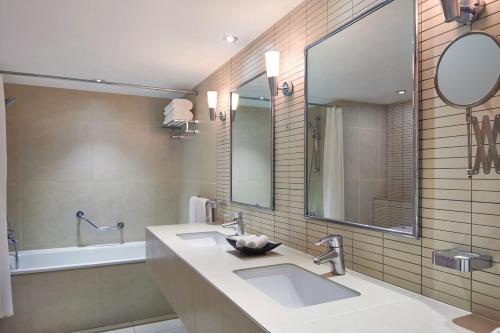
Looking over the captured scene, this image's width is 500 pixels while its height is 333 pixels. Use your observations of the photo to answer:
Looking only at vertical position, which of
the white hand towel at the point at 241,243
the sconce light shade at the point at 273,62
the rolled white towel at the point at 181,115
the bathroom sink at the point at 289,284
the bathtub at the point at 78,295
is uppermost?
the sconce light shade at the point at 273,62

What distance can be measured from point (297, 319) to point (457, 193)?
2.18ft

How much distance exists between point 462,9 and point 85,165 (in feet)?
12.6

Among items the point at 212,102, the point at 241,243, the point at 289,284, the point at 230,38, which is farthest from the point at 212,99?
the point at 289,284

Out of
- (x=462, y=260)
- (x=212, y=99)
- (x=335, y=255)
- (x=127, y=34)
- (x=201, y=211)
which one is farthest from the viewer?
(x=201, y=211)

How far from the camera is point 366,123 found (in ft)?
4.96

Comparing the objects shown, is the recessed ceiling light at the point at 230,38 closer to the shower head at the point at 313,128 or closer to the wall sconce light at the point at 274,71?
the wall sconce light at the point at 274,71

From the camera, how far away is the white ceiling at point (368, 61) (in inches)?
51.3

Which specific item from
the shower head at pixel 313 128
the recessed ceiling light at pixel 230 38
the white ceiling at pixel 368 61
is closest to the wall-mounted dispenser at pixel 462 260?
the white ceiling at pixel 368 61

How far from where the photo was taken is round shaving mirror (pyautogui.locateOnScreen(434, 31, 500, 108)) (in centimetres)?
100

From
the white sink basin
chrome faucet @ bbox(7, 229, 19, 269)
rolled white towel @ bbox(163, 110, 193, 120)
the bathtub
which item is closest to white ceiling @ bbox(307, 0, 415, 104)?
the white sink basin

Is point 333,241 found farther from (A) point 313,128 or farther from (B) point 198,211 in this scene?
(B) point 198,211

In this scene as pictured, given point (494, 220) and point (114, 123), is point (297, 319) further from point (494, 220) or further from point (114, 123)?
point (114, 123)

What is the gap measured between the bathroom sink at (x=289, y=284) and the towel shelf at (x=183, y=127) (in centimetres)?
226

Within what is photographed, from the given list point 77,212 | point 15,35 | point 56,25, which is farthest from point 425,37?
point 77,212
